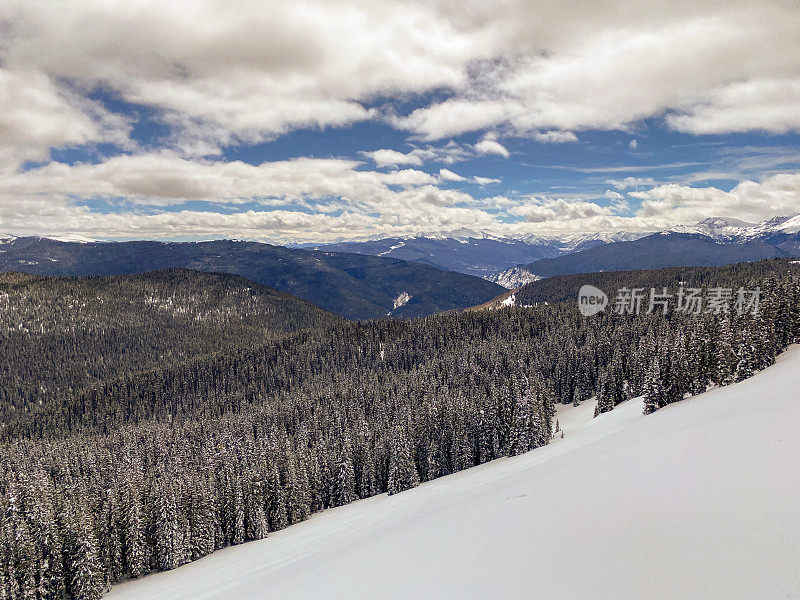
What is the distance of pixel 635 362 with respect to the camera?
104125mm

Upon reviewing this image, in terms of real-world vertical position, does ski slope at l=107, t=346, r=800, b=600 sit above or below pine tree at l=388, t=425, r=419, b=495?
above

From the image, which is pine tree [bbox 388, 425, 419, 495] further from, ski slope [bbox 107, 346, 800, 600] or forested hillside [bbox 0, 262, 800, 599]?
ski slope [bbox 107, 346, 800, 600]

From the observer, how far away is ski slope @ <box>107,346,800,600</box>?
37.8ft

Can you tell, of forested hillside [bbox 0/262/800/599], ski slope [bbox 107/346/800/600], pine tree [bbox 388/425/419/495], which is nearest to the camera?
ski slope [bbox 107/346/800/600]

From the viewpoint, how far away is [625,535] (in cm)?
1473

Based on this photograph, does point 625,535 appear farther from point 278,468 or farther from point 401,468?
point 278,468

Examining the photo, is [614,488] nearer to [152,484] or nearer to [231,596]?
[231,596]

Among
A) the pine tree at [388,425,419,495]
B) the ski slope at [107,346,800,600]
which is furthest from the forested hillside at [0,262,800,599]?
the ski slope at [107,346,800,600]

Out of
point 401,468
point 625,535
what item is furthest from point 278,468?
point 625,535

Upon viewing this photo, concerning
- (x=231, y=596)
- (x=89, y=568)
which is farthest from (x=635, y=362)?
(x=89, y=568)

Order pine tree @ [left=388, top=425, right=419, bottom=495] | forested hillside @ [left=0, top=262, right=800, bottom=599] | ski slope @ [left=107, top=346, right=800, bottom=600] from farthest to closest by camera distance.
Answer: pine tree @ [left=388, top=425, right=419, bottom=495], forested hillside @ [left=0, top=262, right=800, bottom=599], ski slope @ [left=107, top=346, right=800, bottom=600]

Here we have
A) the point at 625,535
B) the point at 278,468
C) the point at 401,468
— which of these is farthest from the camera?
the point at 278,468

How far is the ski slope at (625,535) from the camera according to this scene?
37.8 feet

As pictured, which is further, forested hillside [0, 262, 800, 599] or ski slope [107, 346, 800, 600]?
forested hillside [0, 262, 800, 599]
